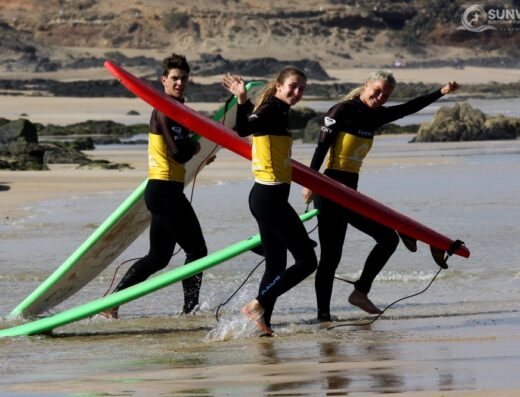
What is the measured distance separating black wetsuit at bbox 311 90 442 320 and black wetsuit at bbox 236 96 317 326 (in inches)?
23.4

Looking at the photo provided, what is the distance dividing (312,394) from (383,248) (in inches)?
108

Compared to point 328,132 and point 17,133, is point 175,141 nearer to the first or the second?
point 328,132

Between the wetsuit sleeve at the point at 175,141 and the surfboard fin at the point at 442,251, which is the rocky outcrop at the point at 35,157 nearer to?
the wetsuit sleeve at the point at 175,141

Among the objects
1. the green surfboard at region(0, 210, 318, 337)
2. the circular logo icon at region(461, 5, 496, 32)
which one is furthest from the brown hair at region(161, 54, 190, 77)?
the circular logo icon at region(461, 5, 496, 32)

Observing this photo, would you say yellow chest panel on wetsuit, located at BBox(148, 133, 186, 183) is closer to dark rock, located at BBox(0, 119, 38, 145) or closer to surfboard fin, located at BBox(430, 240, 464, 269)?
surfboard fin, located at BBox(430, 240, 464, 269)

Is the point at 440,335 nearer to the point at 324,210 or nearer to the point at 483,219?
the point at 324,210

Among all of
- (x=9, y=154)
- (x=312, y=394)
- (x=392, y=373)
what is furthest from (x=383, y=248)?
(x=9, y=154)

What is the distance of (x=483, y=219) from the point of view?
12.4 meters

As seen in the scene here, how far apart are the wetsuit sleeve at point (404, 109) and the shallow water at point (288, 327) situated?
1087 mm

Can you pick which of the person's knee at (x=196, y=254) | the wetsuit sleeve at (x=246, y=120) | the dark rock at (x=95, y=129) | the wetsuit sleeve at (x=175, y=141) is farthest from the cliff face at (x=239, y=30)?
the wetsuit sleeve at (x=246, y=120)

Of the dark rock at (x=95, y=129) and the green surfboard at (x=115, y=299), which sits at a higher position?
the green surfboard at (x=115, y=299)

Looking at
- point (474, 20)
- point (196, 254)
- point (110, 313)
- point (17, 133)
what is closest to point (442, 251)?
point (196, 254)

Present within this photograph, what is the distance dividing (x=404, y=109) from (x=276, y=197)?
1.21 meters

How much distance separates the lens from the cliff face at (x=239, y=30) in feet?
Result: 271
